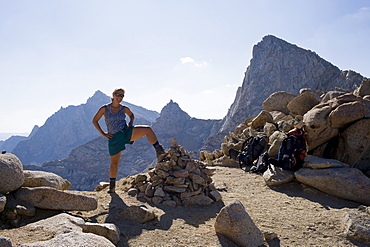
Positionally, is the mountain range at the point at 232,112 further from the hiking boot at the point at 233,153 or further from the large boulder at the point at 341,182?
the large boulder at the point at 341,182

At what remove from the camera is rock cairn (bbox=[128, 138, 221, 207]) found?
604 centimetres

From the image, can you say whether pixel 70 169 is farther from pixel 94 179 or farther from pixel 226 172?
pixel 226 172

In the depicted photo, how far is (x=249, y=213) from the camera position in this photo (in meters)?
5.59

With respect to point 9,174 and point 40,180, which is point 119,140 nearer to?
point 40,180

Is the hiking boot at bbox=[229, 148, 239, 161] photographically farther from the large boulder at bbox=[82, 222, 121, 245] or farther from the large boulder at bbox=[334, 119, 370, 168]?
the large boulder at bbox=[82, 222, 121, 245]

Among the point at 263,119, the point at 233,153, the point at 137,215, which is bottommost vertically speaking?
the point at 137,215

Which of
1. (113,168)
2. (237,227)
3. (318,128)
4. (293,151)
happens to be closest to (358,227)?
(237,227)

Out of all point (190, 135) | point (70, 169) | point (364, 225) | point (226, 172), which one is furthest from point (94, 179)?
point (364, 225)

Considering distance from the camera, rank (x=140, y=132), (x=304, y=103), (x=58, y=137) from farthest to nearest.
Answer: (x=58, y=137) < (x=304, y=103) < (x=140, y=132)

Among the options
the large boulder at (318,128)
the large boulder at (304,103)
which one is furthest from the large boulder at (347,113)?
the large boulder at (304,103)

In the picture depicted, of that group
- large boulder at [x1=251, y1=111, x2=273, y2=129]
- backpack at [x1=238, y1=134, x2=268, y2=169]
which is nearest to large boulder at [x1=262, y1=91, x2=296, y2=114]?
large boulder at [x1=251, y1=111, x2=273, y2=129]

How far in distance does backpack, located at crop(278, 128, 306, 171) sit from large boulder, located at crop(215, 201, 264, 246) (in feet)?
15.4

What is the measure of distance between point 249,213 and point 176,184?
198 centimetres

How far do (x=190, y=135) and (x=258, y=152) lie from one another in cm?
12925
